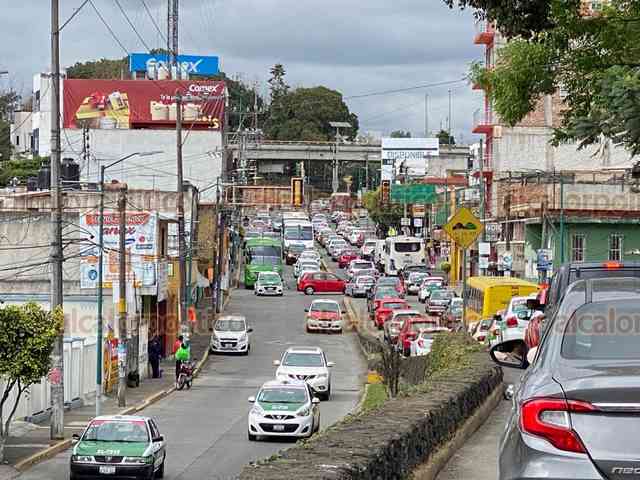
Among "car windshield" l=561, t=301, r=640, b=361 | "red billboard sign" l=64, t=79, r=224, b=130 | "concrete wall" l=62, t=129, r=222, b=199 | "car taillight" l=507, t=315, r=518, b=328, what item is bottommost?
"car taillight" l=507, t=315, r=518, b=328

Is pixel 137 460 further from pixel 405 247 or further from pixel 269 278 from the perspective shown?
pixel 405 247

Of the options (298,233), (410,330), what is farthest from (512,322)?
(298,233)

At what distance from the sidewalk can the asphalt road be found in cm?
42

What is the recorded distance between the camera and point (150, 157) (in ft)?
282

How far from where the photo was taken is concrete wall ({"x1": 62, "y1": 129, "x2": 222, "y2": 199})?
85750 mm

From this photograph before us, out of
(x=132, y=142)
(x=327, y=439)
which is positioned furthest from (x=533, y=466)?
(x=132, y=142)

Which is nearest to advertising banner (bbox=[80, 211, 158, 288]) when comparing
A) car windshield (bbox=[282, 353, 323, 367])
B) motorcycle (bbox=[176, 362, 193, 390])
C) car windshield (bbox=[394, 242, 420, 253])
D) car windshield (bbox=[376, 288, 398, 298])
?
motorcycle (bbox=[176, 362, 193, 390])

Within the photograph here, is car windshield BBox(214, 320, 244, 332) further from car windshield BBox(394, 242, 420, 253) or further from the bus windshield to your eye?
the bus windshield

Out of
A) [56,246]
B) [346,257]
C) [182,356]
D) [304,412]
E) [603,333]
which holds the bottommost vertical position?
[182,356]

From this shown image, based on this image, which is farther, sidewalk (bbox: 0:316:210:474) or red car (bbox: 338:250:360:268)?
red car (bbox: 338:250:360:268)

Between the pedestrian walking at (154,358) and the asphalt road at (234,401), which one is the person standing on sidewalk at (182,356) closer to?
the asphalt road at (234,401)

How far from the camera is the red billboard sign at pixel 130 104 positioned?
91.8 metres

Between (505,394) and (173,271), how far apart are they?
38.7m

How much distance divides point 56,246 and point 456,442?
19.5 m
